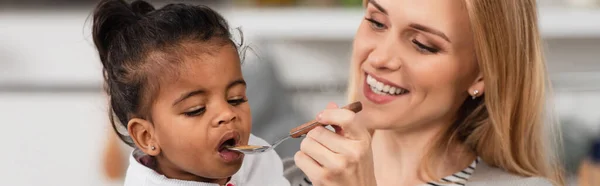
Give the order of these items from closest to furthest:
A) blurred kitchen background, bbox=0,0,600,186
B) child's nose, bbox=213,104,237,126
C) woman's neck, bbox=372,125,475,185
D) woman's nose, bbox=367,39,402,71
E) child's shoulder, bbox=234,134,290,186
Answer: child's nose, bbox=213,104,237,126
child's shoulder, bbox=234,134,290,186
woman's nose, bbox=367,39,402,71
woman's neck, bbox=372,125,475,185
blurred kitchen background, bbox=0,0,600,186

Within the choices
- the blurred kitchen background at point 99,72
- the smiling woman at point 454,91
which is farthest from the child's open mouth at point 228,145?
the blurred kitchen background at point 99,72

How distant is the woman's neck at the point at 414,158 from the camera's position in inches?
45.1

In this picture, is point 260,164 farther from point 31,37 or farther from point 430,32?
point 31,37

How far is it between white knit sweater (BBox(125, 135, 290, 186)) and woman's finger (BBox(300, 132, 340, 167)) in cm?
7

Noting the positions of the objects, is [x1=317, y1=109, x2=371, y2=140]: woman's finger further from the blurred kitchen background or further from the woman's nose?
the blurred kitchen background

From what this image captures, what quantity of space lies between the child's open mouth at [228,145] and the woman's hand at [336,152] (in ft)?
0.28

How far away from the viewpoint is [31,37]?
2346 millimetres

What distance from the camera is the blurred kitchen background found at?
7.01 feet

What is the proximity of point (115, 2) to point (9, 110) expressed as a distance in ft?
5.60

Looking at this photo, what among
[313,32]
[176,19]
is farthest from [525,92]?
[313,32]

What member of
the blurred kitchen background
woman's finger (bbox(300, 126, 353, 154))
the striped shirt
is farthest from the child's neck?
the blurred kitchen background

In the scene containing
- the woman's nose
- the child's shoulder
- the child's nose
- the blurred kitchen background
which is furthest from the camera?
the blurred kitchen background

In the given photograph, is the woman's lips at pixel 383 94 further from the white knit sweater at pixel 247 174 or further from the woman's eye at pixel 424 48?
the white knit sweater at pixel 247 174

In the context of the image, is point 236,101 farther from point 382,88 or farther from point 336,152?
point 382,88
